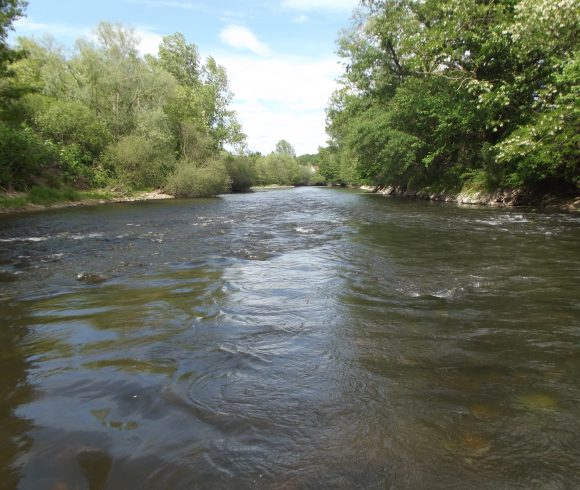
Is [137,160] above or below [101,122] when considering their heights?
below

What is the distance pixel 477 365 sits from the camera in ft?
13.2

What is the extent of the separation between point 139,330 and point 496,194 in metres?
23.7

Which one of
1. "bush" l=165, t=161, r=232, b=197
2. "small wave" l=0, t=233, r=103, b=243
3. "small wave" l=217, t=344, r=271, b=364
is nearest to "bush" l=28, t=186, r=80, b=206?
"bush" l=165, t=161, r=232, b=197

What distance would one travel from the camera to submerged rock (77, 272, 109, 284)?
7934 millimetres

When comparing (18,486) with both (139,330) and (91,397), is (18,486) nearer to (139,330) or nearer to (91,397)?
(91,397)

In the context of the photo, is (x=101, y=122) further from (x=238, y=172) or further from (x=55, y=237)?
(x=55, y=237)

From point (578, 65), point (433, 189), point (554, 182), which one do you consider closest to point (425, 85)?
point (433, 189)

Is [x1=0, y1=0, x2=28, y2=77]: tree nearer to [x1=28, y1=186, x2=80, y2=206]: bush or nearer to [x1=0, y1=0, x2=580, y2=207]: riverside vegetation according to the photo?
[x1=0, y1=0, x2=580, y2=207]: riverside vegetation

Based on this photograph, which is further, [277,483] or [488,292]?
[488,292]

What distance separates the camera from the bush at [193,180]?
42.0 metres

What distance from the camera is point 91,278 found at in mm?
→ 8078

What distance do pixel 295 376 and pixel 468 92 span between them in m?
18.7

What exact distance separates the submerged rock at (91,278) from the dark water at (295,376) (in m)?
0.07

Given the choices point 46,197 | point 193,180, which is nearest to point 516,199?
point 46,197
